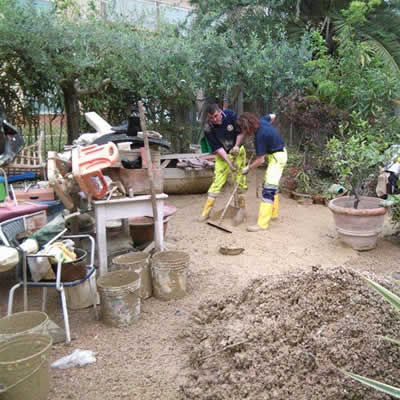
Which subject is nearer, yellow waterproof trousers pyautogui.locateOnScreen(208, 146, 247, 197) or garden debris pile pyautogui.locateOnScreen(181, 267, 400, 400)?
garden debris pile pyautogui.locateOnScreen(181, 267, 400, 400)

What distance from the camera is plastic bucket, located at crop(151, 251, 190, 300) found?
368cm

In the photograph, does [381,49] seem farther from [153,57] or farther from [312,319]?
[312,319]

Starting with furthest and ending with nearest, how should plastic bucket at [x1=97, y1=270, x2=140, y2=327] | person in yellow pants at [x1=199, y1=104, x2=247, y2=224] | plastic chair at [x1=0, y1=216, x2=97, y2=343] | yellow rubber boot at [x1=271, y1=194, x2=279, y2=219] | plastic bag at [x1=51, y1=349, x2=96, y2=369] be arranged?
yellow rubber boot at [x1=271, y1=194, x2=279, y2=219], person in yellow pants at [x1=199, y1=104, x2=247, y2=224], plastic bucket at [x1=97, y1=270, x2=140, y2=327], plastic chair at [x1=0, y1=216, x2=97, y2=343], plastic bag at [x1=51, y1=349, x2=96, y2=369]

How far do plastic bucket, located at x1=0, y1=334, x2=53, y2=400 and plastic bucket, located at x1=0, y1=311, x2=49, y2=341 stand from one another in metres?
0.18

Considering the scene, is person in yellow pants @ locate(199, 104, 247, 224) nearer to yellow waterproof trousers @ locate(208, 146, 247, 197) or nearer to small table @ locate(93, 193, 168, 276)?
yellow waterproof trousers @ locate(208, 146, 247, 197)

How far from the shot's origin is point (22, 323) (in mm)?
2684

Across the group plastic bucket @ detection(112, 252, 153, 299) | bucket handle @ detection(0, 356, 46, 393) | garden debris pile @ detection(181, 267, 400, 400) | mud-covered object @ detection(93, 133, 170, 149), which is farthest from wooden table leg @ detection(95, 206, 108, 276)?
bucket handle @ detection(0, 356, 46, 393)

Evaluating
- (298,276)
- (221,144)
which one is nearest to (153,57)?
(221,144)

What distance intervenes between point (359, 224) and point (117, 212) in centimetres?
287

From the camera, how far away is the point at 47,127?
7.51 m

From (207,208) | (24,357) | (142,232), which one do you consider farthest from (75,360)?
(207,208)

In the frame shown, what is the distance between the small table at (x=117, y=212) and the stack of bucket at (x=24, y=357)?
115cm

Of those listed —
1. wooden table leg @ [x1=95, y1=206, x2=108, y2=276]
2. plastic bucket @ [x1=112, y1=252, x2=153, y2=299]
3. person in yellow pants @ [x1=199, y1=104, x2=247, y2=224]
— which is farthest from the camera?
person in yellow pants @ [x1=199, y1=104, x2=247, y2=224]

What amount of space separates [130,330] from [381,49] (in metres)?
7.97
